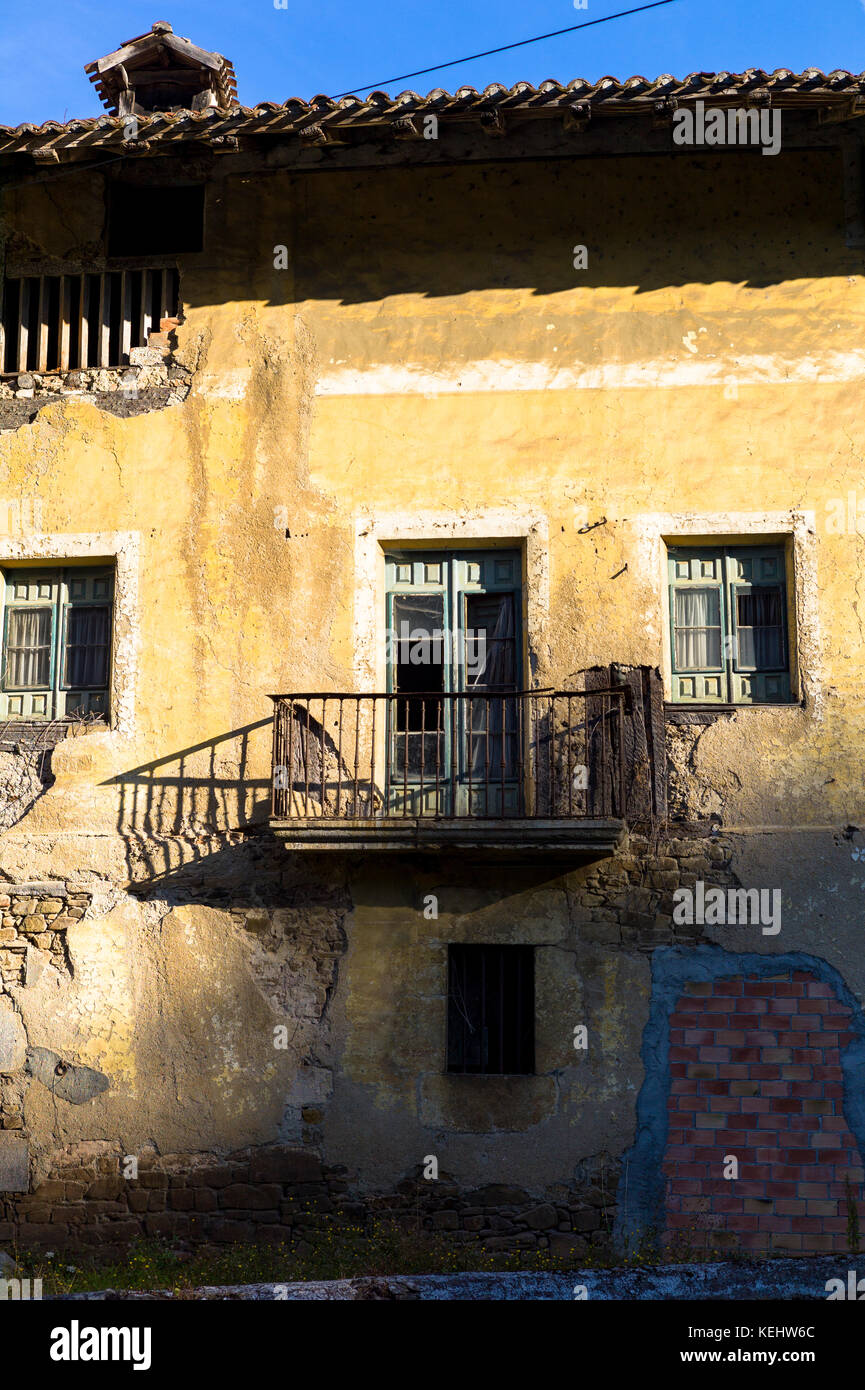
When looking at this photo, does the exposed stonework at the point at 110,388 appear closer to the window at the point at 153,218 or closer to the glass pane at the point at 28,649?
the window at the point at 153,218

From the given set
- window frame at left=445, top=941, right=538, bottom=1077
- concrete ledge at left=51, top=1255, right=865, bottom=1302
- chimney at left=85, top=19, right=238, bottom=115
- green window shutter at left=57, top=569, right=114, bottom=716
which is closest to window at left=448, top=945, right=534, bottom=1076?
window frame at left=445, top=941, right=538, bottom=1077

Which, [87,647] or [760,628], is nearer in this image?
[760,628]

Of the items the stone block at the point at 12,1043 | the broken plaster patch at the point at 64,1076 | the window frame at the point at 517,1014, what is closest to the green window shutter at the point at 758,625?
the window frame at the point at 517,1014

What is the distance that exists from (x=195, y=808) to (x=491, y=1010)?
2.83 metres

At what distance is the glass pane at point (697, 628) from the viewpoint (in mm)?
11844

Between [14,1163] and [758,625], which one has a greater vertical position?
[758,625]

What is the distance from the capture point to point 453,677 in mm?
12000

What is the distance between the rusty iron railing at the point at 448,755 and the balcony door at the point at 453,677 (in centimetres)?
1

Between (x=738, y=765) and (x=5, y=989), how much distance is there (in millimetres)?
6012

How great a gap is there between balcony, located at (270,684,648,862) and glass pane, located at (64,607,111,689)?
1.75m

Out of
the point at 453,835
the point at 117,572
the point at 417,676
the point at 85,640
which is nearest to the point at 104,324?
the point at 117,572

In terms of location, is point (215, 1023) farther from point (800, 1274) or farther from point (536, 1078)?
point (800, 1274)

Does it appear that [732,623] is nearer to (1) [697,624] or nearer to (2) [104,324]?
(1) [697,624]
